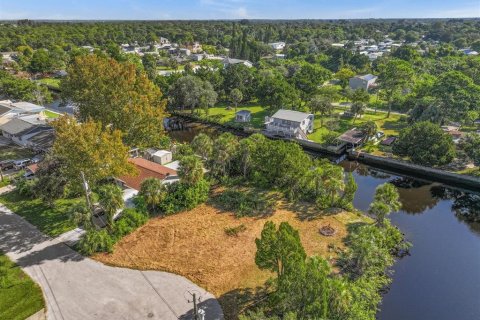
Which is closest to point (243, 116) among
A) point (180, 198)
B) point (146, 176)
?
point (146, 176)

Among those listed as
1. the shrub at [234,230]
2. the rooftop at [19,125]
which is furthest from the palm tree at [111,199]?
the rooftop at [19,125]

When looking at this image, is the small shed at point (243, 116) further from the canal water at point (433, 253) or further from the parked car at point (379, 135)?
the canal water at point (433, 253)

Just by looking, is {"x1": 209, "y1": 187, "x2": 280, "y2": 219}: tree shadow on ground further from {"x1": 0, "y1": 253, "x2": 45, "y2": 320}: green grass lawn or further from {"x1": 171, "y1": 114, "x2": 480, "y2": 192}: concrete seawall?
{"x1": 171, "y1": 114, "x2": 480, "y2": 192}: concrete seawall

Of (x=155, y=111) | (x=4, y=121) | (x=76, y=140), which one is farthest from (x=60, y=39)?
(x=76, y=140)

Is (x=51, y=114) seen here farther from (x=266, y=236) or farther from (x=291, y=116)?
(x=266, y=236)

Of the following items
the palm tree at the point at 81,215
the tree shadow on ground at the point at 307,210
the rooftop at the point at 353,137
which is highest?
the palm tree at the point at 81,215

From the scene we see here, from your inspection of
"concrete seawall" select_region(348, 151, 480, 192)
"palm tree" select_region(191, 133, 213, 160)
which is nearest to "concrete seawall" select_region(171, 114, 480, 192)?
"concrete seawall" select_region(348, 151, 480, 192)

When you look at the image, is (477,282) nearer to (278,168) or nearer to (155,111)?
(278,168)
